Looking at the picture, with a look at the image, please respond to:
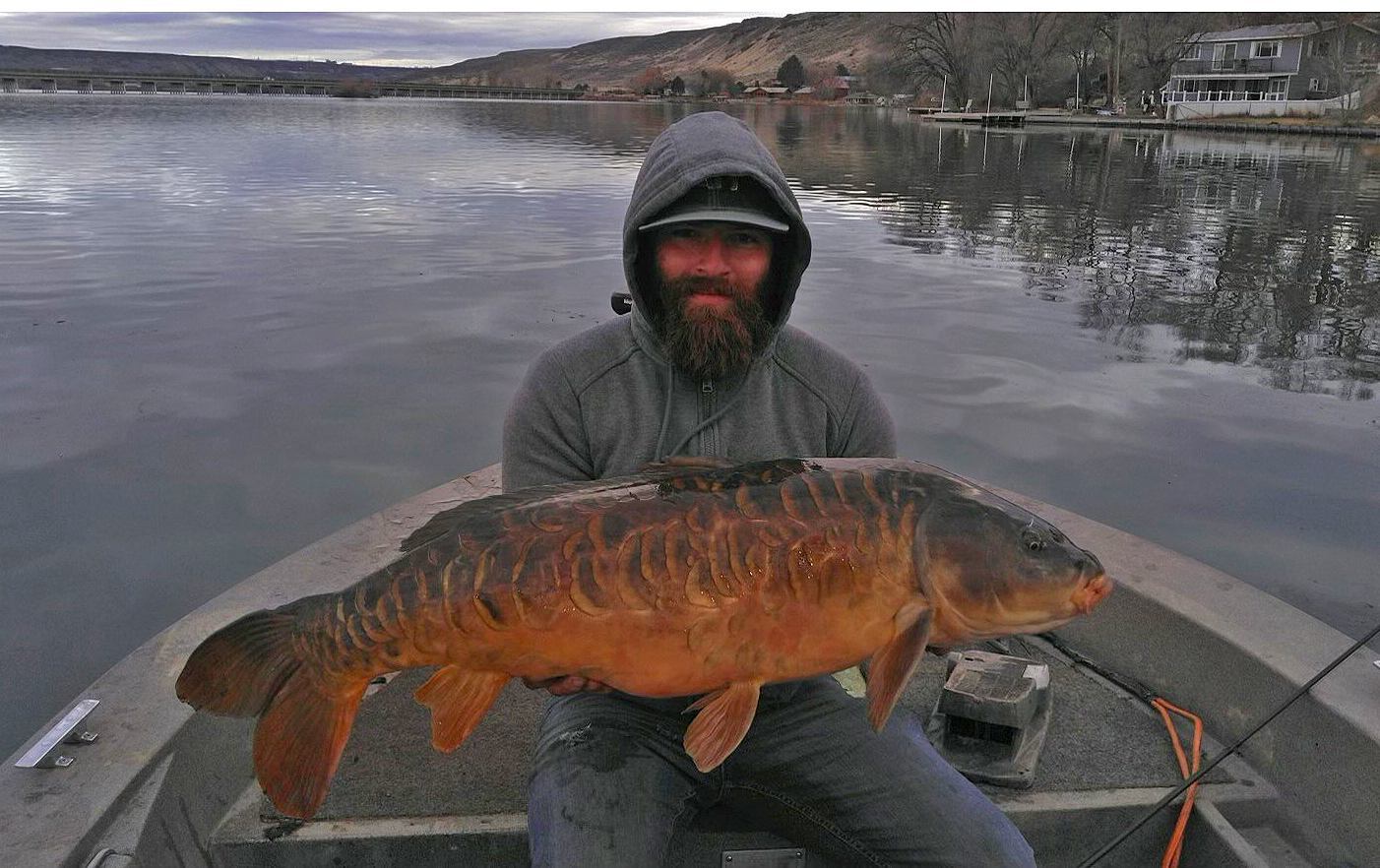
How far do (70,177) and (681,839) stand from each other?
28.6m

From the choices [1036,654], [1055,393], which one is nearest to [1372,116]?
[1055,393]

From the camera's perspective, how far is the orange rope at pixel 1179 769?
287 cm

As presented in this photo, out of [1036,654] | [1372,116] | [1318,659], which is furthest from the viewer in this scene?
[1372,116]

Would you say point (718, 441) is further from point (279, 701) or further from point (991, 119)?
point (991, 119)

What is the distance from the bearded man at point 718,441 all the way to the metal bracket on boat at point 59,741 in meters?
1.25

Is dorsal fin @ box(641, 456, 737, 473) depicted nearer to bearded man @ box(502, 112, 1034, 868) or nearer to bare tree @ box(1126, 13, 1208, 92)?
bearded man @ box(502, 112, 1034, 868)

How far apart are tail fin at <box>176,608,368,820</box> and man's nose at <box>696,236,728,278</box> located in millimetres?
1548

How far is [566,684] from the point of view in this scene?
7.72 ft

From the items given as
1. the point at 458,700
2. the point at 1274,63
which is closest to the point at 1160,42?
the point at 1274,63

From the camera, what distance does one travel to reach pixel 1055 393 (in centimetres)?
966

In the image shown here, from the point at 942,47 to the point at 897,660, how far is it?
11193cm

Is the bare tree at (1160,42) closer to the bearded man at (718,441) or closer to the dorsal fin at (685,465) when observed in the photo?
the bearded man at (718,441)

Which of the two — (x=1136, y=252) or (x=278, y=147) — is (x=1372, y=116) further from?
(x=278, y=147)

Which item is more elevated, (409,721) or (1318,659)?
(1318,659)
